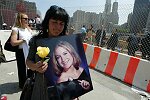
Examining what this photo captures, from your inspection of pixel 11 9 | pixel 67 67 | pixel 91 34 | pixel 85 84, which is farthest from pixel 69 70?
pixel 11 9

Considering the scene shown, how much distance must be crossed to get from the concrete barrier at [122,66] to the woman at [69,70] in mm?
4020

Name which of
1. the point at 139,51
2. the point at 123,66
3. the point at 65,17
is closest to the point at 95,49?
the point at 123,66

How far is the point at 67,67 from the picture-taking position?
2.39 metres

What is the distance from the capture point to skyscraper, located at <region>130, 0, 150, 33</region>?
8040 millimetres

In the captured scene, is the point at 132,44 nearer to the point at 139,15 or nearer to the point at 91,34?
the point at 139,15

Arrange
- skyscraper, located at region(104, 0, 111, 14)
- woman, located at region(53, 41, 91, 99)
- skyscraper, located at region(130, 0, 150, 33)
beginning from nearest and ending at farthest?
woman, located at region(53, 41, 91, 99)
skyscraper, located at region(130, 0, 150, 33)
skyscraper, located at region(104, 0, 111, 14)

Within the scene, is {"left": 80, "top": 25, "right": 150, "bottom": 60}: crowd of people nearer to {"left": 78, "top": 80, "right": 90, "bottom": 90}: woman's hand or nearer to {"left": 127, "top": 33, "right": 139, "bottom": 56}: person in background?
{"left": 127, "top": 33, "right": 139, "bottom": 56}: person in background

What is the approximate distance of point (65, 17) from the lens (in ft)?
8.30

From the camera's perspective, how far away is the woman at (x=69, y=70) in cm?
233

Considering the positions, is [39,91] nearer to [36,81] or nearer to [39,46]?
[36,81]

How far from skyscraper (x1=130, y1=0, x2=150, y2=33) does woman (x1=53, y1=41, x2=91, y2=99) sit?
19.4 ft

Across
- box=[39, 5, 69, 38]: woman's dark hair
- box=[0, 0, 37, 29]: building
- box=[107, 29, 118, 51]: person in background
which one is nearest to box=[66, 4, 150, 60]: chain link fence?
box=[107, 29, 118, 51]: person in background

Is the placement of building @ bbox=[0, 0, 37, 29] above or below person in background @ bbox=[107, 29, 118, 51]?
above

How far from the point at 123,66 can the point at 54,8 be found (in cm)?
467
